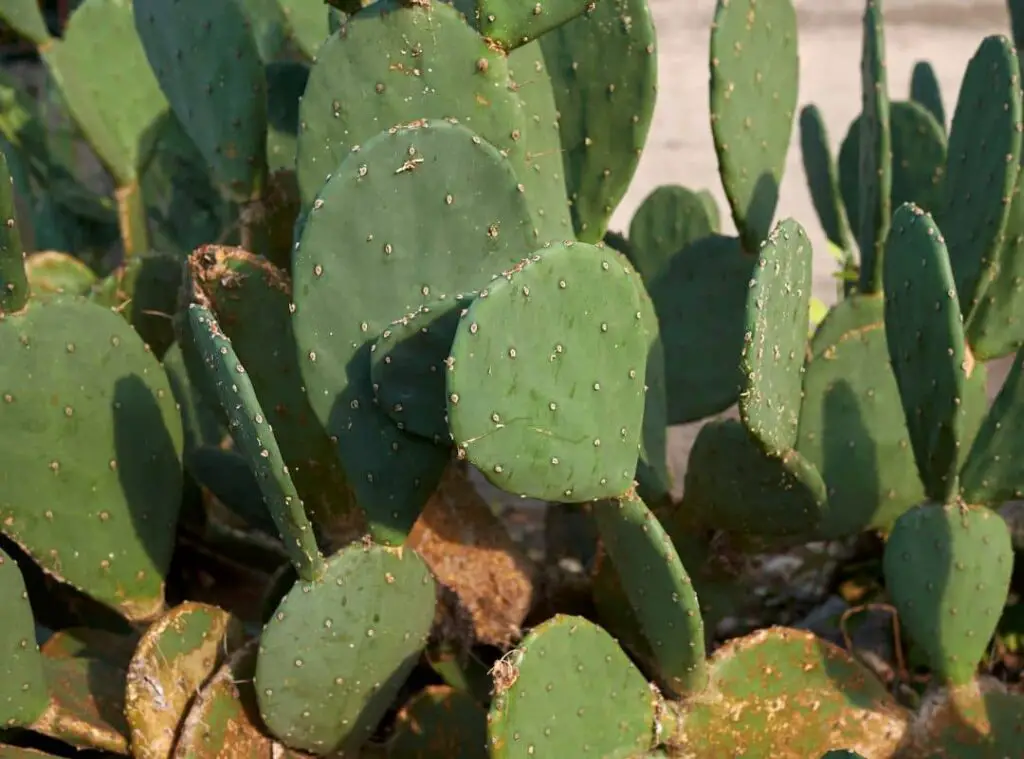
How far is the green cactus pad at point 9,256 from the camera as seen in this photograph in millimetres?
1051

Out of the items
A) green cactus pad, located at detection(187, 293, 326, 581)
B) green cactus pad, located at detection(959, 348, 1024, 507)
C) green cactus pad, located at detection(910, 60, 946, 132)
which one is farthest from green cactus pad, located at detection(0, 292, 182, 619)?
green cactus pad, located at detection(910, 60, 946, 132)

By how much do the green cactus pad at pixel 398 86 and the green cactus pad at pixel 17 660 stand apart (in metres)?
0.46

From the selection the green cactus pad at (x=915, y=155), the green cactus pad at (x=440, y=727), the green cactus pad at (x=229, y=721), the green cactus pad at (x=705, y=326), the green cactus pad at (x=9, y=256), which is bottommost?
the green cactus pad at (x=440, y=727)

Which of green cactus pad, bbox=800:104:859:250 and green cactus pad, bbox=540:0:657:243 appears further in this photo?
green cactus pad, bbox=800:104:859:250

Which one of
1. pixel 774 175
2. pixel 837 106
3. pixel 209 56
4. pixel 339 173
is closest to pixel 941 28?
pixel 837 106

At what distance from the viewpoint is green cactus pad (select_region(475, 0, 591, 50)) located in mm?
1049

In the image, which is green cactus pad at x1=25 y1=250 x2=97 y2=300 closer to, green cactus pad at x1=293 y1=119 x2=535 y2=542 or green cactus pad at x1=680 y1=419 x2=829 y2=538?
green cactus pad at x1=293 y1=119 x2=535 y2=542

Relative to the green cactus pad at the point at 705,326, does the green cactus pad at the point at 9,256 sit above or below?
above

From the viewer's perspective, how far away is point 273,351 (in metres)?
1.21

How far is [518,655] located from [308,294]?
39 cm

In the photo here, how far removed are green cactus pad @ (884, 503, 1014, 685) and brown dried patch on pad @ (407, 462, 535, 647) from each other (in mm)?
458

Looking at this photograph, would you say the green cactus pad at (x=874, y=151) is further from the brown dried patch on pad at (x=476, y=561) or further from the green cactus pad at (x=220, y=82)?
the green cactus pad at (x=220, y=82)

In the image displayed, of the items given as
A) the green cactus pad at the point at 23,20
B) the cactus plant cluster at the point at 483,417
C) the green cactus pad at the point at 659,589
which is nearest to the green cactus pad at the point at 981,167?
the cactus plant cluster at the point at 483,417

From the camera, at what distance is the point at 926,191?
1826mm
